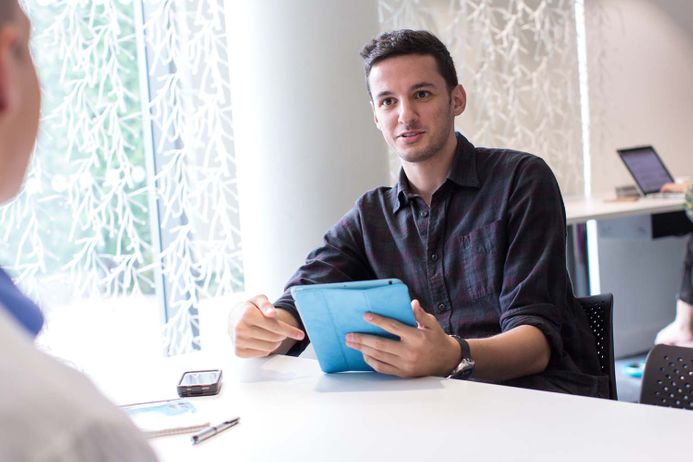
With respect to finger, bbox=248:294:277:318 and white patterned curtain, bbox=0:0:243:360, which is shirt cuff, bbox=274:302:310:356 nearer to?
finger, bbox=248:294:277:318

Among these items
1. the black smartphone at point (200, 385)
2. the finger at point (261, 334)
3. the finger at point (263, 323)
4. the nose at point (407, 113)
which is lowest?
the black smartphone at point (200, 385)

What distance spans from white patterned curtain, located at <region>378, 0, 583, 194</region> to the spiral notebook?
290 cm

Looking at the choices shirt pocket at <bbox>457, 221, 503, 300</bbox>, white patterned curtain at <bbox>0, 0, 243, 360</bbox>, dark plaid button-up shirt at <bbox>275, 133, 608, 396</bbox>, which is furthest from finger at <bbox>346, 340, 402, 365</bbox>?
white patterned curtain at <bbox>0, 0, 243, 360</bbox>

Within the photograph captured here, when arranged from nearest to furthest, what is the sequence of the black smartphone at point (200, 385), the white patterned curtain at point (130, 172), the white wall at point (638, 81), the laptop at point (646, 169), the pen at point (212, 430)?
the pen at point (212, 430)
the black smartphone at point (200, 385)
the white patterned curtain at point (130, 172)
the laptop at point (646, 169)
the white wall at point (638, 81)

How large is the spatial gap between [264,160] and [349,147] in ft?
0.99

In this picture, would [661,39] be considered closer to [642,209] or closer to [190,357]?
[642,209]

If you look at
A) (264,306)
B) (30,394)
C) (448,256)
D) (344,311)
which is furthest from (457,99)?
(30,394)

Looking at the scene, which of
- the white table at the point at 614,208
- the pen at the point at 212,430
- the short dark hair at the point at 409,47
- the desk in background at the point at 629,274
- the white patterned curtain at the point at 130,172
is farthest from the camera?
the desk in background at the point at 629,274

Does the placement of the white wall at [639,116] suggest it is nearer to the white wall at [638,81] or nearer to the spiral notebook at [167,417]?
the white wall at [638,81]

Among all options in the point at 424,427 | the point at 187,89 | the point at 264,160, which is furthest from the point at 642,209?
the point at 424,427

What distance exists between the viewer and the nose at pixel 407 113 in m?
2.08

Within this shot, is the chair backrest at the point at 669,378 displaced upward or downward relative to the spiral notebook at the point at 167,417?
downward

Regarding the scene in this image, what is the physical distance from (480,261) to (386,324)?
506mm

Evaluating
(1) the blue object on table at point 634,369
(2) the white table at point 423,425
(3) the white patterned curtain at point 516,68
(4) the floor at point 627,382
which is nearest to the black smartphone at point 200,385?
(2) the white table at point 423,425
